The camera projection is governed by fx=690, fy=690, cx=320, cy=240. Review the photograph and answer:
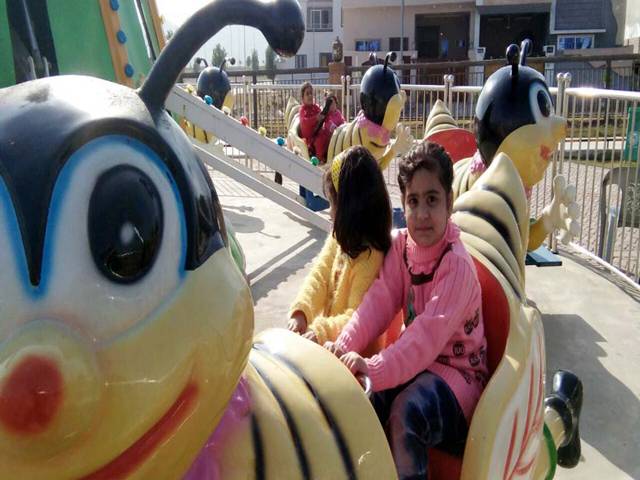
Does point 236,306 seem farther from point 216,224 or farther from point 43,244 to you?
point 43,244

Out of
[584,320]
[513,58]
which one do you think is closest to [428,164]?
[513,58]

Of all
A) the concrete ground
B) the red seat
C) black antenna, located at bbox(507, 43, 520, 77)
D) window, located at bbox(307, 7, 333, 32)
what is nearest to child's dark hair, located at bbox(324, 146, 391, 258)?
the red seat

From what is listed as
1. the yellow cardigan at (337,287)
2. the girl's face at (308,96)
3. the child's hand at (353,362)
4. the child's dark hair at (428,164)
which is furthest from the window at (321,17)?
the child's hand at (353,362)

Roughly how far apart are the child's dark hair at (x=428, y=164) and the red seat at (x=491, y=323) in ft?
0.80

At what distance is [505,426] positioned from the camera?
1.50 m

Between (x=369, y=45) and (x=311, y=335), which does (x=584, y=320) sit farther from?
(x=369, y=45)

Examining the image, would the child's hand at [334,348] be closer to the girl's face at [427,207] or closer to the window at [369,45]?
the girl's face at [427,207]

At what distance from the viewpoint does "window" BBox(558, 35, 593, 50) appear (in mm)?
25578

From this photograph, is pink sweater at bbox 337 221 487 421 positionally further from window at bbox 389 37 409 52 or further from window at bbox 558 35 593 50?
window at bbox 558 35 593 50

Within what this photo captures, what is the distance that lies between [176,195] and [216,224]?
0.09 metres

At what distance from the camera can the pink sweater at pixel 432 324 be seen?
154cm

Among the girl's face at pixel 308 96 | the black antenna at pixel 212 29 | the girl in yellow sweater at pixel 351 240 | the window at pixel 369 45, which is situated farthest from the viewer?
the window at pixel 369 45

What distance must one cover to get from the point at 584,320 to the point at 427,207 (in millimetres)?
2643

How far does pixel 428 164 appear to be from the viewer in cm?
166
